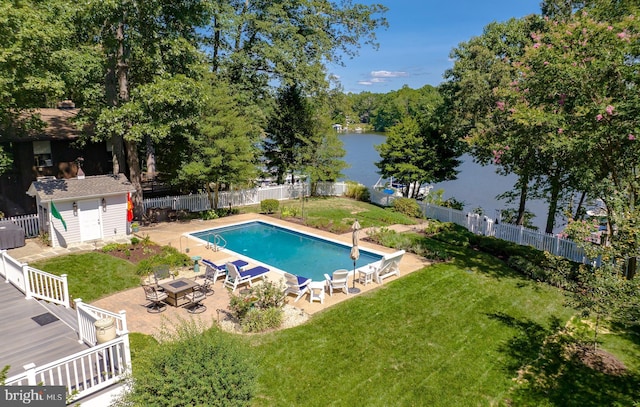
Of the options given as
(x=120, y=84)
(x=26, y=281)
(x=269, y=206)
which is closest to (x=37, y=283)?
(x=26, y=281)

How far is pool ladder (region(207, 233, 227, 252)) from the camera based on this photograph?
1605cm

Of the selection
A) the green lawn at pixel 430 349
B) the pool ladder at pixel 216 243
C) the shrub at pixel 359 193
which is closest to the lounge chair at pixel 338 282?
the green lawn at pixel 430 349

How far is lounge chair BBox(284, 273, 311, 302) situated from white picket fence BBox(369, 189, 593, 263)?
8888 mm

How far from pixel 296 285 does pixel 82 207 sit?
10131 millimetres

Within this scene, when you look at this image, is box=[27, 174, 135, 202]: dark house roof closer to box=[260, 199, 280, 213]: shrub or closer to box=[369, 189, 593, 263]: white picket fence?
box=[260, 199, 280, 213]: shrub

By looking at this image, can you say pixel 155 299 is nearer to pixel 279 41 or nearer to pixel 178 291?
pixel 178 291

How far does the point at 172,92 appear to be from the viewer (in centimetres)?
1700

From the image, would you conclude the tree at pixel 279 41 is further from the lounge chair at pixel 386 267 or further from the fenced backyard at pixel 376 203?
A: the lounge chair at pixel 386 267

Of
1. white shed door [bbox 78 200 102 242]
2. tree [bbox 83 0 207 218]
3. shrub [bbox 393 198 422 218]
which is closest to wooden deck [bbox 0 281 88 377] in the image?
white shed door [bbox 78 200 102 242]

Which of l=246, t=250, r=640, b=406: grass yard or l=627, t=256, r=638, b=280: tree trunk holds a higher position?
l=627, t=256, r=638, b=280: tree trunk

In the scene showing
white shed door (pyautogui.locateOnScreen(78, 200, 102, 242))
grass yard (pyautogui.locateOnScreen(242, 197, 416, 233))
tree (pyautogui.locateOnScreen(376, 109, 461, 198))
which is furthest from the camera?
tree (pyautogui.locateOnScreen(376, 109, 461, 198))

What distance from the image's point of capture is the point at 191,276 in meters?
13.2

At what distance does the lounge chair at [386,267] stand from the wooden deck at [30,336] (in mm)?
8388

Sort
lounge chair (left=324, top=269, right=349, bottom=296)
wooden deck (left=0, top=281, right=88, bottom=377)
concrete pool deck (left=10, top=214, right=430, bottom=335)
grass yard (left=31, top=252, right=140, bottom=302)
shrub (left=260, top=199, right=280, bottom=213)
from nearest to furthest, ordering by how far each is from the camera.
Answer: wooden deck (left=0, top=281, right=88, bottom=377), concrete pool deck (left=10, top=214, right=430, bottom=335), grass yard (left=31, top=252, right=140, bottom=302), lounge chair (left=324, top=269, right=349, bottom=296), shrub (left=260, top=199, right=280, bottom=213)
